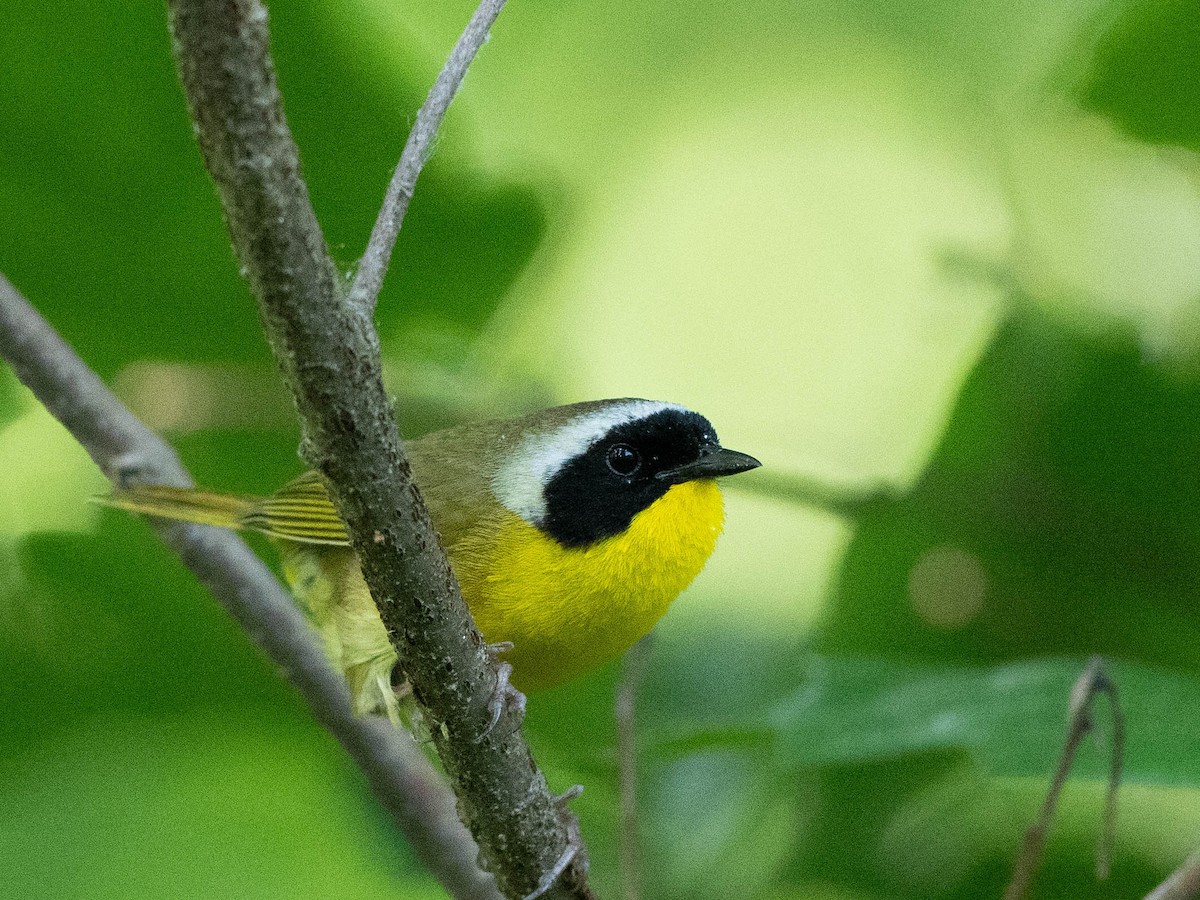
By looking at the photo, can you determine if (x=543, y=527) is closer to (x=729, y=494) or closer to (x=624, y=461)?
(x=624, y=461)

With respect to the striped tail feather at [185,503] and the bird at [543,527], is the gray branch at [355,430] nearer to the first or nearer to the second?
the bird at [543,527]

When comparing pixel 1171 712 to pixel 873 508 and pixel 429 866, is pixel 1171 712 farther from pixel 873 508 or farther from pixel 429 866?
pixel 429 866

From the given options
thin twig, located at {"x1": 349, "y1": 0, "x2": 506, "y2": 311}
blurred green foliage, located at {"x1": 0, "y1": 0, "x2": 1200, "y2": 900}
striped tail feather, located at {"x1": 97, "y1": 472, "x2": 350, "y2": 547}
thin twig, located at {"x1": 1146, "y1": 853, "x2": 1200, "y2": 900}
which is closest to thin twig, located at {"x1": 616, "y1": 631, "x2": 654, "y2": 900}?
blurred green foliage, located at {"x1": 0, "y1": 0, "x2": 1200, "y2": 900}

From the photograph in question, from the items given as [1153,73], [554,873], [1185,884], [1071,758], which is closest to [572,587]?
[554,873]

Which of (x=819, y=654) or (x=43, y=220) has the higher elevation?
(x=43, y=220)

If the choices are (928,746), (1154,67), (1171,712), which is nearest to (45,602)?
(928,746)

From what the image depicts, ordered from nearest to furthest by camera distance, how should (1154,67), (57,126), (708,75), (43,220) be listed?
(1154,67)
(57,126)
(43,220)
(708,75)

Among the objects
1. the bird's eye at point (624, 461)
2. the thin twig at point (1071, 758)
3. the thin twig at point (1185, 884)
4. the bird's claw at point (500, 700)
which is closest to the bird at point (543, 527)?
the bird's eye at point (624, 461)
